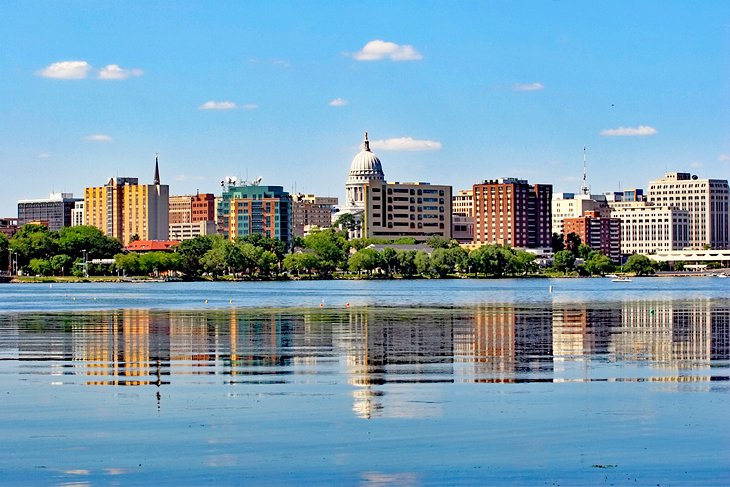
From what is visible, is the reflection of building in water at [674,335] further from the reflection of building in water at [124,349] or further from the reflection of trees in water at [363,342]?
the reflection of building in water at [124,349]

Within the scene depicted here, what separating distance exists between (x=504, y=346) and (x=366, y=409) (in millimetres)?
20632

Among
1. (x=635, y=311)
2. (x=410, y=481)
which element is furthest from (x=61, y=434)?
(x=635, y=311)

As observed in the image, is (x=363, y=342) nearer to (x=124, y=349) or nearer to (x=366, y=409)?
(x=124, y=349)

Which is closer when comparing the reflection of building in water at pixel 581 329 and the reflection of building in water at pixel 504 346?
the reflection of building in water at pixel 504 346

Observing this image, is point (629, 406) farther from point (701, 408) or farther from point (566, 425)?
point (566, 425)

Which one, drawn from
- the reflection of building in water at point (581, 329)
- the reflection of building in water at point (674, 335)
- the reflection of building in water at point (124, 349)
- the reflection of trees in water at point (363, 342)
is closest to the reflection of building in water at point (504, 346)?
the reflection of trees in water at point (363, 342)

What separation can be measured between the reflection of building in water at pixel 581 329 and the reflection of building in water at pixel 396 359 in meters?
4.54

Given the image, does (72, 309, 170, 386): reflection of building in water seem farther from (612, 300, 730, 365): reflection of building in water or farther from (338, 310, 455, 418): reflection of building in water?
(612, 300, 730, 365): reflection of building in water

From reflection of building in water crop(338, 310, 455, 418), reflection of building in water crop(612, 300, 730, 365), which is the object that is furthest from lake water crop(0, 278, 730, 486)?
reflection of building in water crop(612, 300, 730, 365)

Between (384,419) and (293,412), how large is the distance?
2.44 meters

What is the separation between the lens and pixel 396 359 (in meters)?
44.0

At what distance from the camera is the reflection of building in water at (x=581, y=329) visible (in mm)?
48406

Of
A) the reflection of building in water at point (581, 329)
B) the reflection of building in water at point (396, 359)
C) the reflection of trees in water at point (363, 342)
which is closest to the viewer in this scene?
the reflection of building in water at point (396, 359)

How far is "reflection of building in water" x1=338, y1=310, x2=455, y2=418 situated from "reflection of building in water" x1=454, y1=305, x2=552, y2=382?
2.39 feet
